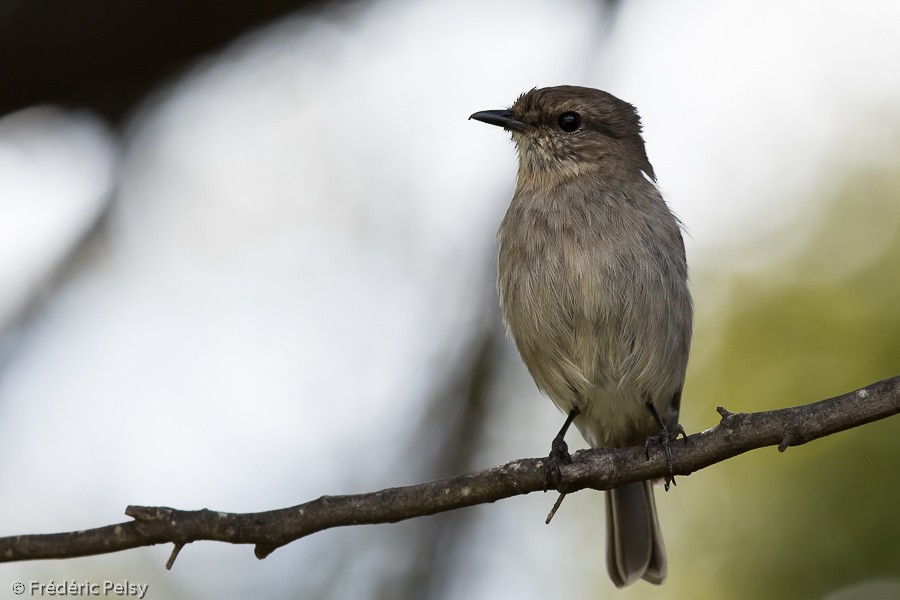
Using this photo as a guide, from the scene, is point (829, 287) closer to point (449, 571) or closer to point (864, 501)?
point (864, 501)

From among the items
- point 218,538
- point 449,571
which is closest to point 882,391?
point 218,538

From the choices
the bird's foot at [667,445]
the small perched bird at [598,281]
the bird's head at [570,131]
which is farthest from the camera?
the bird's head at [570,131]

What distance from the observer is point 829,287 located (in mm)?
8008

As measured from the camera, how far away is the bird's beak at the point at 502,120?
6801mm

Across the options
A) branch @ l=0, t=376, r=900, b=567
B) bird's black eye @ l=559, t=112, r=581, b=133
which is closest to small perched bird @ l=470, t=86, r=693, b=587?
bird's black eye @ l=559, t=112, r=581, b=133

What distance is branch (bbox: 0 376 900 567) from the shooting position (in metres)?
4.04

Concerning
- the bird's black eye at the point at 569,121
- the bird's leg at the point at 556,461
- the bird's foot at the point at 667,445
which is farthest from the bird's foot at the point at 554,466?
the bird's black eye at the point at 569,121

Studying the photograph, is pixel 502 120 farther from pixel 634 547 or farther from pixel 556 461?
pixel 634 547

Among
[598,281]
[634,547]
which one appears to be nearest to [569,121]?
[598,281]

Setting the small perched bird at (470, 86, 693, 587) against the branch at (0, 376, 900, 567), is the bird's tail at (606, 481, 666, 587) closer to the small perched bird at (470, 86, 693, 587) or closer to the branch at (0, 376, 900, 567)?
the small perched bird at (470, 86, 693, 587)

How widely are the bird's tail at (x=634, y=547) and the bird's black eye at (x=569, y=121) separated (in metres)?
2.57

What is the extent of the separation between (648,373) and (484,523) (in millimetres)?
2630

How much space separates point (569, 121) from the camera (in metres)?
6.78

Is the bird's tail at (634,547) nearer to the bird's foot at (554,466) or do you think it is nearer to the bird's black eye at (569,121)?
the bird's foot at (554,466)
